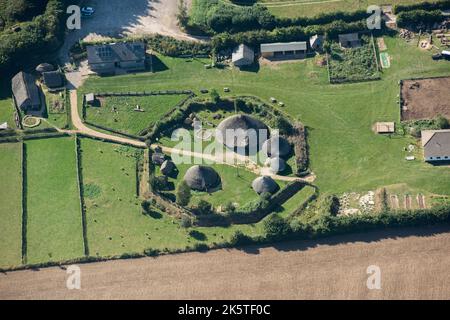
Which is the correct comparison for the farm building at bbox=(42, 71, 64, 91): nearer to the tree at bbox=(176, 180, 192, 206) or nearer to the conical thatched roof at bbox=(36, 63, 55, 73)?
the conical thatched roof at bbox=(36, 63, 55, 73)

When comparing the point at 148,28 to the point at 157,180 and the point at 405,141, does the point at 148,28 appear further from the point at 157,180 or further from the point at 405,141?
the point at 405,141

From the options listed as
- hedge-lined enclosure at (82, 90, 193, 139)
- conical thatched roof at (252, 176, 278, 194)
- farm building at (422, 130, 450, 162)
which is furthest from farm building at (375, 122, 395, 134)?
hedge-lined enclosure at (82, 90, 193, 139)

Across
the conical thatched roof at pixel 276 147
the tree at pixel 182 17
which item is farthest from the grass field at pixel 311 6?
the conical thatched roof at pixel 276 147

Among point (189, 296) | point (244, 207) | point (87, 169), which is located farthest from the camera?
point (87, 169)

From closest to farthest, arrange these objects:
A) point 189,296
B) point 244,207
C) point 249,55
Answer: point 189,296
point 244,207
point 249,55

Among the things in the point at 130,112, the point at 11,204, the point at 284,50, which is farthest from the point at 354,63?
the point at 11,204

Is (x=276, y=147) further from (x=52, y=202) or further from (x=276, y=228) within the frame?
(x=52, y=202)

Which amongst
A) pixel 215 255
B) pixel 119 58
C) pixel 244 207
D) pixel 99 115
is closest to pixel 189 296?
pixel 215 255
